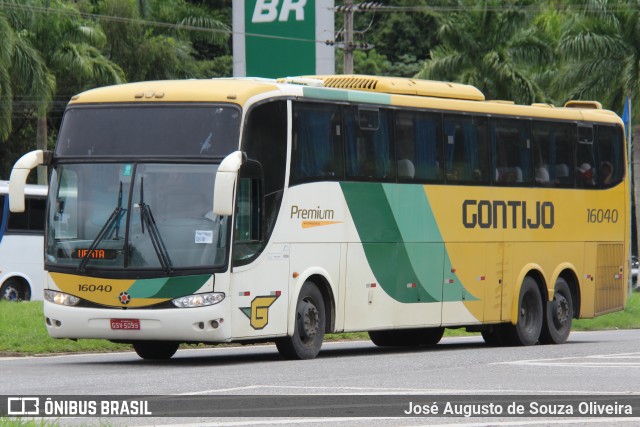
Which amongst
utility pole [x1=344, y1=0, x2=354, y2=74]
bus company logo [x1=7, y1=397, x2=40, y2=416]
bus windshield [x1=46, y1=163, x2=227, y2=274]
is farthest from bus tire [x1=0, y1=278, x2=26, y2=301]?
bus company logo [x1=7, y1=397, x2=40, y2=416]

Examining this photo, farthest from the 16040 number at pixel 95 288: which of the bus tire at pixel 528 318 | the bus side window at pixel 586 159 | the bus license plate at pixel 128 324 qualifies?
the bus side window at pixel 586 159

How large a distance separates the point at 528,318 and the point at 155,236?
8028 millimetres

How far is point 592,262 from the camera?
2478 centimetres

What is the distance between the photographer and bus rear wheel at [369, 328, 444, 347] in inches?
912

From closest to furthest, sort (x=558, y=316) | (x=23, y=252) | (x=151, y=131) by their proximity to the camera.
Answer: (x=151, y=131), (x=558, y=316), (x=23, y=252)

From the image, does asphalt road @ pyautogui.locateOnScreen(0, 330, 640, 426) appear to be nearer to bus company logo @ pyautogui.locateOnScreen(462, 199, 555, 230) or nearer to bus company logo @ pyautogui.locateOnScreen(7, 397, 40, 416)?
bus company logo @ pyautogui.locateOnScreen(7, 397, 40, 416)

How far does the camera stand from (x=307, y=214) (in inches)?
741

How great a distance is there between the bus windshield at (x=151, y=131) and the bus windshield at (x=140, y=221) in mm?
209

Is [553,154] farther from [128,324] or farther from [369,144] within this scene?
[128,324]

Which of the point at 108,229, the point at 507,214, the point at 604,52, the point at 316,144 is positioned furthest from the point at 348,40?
the point at 108,229

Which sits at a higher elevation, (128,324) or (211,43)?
(211,43)

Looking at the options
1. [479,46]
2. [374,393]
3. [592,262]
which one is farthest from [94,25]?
[374,393]

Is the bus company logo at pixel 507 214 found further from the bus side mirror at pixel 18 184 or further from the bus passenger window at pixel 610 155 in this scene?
the bus side mirror at pixel 18 184

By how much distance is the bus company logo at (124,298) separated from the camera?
56.9 feet
